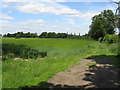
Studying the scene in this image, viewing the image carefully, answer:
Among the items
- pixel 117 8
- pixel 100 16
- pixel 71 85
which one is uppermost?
pixel 100 16

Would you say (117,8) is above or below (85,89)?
above

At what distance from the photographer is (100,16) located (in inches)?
2852

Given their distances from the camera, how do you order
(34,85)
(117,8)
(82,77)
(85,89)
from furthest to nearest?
1. (117,8)
2. (82,77)
3. (34,85)
4. (85,89)

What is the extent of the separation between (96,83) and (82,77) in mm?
1131

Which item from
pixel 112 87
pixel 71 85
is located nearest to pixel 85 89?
pixel 71 85

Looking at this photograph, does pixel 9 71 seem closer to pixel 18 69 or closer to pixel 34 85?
pixel 18 69

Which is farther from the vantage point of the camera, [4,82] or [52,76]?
[52,76]

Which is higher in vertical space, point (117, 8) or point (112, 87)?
point (117, 8)

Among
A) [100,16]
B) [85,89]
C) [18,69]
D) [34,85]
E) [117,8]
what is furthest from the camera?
[100,16]

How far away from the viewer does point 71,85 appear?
677 centimetres

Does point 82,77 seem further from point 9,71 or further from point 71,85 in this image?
point 9,71

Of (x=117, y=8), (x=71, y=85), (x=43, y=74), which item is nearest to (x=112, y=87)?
(x=71, y=85)

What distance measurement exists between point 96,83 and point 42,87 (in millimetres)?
2420

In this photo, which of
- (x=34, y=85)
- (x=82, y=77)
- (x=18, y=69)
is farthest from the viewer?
(x=18, y=69)
